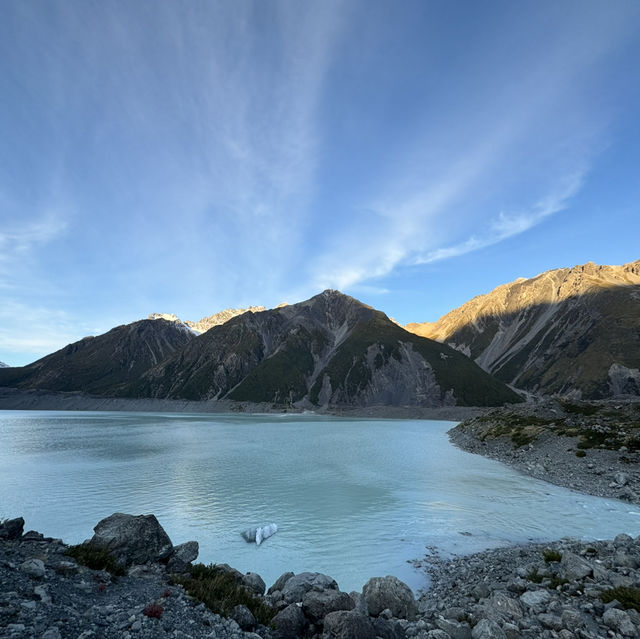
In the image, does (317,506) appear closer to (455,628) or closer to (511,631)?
(455,628)

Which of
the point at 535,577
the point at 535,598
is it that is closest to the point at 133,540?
the point at 535,598

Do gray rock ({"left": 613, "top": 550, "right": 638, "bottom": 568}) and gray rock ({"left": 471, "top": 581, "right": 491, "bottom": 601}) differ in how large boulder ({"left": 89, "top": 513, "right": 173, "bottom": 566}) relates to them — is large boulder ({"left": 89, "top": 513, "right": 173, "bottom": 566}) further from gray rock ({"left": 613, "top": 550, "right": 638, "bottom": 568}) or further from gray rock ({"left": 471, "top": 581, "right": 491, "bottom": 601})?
gray rock ({"left": 613, "top": 550, "right": 638, "bottom": 568})

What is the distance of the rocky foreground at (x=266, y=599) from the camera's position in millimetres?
10078

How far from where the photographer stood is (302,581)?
623 inches

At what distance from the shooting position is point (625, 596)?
12984 millimetres

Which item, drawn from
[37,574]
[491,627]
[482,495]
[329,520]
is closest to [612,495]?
[482,495]

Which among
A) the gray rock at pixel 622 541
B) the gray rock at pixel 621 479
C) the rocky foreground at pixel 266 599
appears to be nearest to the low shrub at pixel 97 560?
the rocky foreground at pixel 266 599

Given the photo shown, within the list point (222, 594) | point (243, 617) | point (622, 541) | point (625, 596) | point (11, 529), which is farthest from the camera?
point (622, 541)

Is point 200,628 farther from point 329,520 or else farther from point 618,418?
point 618,418

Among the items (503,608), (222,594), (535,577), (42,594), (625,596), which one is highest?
(42,594)

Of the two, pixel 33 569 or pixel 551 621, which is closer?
pixel 33 569

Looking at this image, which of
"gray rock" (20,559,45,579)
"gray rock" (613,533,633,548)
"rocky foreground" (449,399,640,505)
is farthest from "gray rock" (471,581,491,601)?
"rocky foreground" (449,399,640,505)

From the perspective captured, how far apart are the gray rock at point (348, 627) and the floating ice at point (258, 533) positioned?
1406cm

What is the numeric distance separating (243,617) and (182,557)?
762 cm
